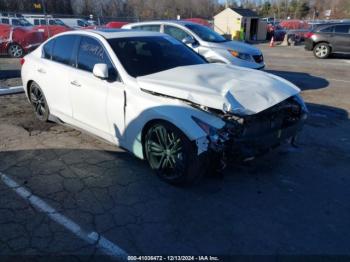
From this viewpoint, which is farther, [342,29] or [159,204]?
[342,29]

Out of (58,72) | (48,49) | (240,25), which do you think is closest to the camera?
(58,72)

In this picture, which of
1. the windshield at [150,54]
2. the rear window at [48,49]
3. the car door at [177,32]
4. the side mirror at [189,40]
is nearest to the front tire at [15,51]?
the car door at [177,32]

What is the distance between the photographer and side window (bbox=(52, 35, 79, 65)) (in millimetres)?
4813

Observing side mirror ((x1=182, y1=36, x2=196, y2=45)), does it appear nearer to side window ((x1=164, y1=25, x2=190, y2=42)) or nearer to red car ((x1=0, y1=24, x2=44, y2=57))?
side window ((x1=164, y1=25, x2=190, y2=42))

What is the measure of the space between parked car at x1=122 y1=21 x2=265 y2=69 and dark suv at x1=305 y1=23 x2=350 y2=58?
9212mm

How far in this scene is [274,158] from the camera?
448cm

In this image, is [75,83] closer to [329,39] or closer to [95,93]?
[95,93]

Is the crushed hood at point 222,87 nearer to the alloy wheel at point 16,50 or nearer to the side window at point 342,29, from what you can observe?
the alloy wheel at point 16,50

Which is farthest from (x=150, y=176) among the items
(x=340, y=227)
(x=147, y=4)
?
(x=147, y=4)

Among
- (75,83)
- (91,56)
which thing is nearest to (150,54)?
(91,56)

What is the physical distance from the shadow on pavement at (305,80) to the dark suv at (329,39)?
233 inches

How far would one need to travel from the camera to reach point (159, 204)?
3.41 m

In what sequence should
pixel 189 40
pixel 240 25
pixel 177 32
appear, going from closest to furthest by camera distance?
pixel 189 40
pixel 177 32
pixel 240 25

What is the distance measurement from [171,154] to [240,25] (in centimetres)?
2817
